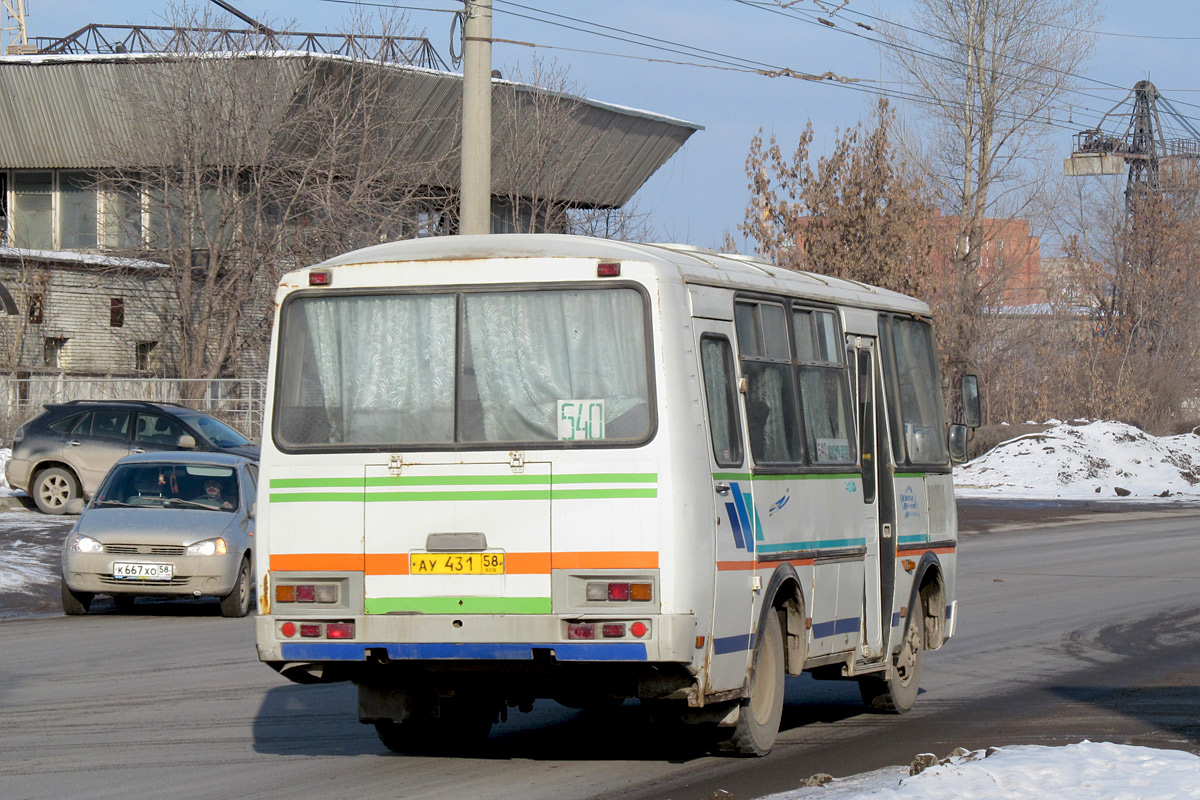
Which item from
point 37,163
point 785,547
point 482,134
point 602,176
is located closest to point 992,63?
point 602,176

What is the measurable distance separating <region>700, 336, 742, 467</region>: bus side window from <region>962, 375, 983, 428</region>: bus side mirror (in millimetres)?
3676

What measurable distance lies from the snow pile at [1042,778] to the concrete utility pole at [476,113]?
351 inches

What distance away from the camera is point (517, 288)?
8.00 metres

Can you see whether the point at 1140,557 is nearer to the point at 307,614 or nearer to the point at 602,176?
the point at 307,614

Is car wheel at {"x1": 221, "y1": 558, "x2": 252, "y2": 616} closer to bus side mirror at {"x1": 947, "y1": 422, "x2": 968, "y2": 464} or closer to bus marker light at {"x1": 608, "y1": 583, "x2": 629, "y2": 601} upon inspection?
bus side mirror at {"x1": 947, "y1": 422, "x2": 968, "y2": 464}

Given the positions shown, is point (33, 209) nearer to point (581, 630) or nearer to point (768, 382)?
point (768, 382)

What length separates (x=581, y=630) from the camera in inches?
297

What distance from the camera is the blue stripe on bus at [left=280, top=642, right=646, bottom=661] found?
7477 millimetres

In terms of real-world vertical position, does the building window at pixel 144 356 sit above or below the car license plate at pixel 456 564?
above

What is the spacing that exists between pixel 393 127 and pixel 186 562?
1099 inches

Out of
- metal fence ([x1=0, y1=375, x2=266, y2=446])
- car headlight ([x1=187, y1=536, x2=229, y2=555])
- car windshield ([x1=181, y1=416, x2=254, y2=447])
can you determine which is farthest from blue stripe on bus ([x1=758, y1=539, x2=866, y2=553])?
metal fence ([x1=0, y1=375, x2=266, y2=446])

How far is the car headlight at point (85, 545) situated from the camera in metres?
15.8

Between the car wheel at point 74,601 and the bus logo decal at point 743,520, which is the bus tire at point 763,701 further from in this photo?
the car wheel at point 74,601

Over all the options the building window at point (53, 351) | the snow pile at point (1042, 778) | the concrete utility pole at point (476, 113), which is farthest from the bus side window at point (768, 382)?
the building window at point (53, 351)
